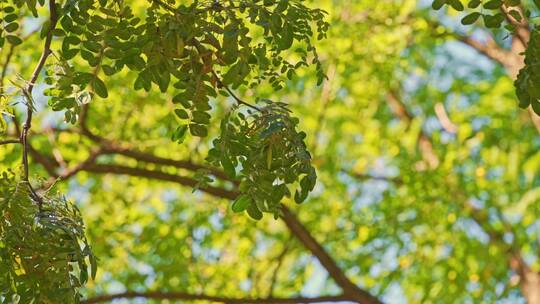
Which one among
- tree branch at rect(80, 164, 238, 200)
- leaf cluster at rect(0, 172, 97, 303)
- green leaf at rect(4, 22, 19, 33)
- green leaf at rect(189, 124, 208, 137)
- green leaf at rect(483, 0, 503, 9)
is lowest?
leaf cluster at rect(0, 172, 97, 303)

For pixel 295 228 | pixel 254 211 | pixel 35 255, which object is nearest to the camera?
pixel 35 255

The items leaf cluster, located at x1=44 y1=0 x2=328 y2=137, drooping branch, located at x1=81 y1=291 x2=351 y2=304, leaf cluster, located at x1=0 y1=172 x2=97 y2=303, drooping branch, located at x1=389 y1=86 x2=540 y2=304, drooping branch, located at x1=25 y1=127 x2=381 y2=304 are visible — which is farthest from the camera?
drooping branch, located at x1=389 y1=86 x2=540 y2=304

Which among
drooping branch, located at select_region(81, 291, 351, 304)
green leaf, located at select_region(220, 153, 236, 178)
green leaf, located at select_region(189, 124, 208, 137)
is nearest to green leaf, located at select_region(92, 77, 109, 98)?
green leaf, located at select_region(189, 124, 208, 137)

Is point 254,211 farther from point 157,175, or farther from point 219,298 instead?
point 157,175

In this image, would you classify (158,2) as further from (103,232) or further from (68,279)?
(103,232)

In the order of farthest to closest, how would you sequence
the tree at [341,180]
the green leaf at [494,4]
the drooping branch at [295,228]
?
the tree at [341,180], the drooping branch at [295,228], the green leaf at [494,4]

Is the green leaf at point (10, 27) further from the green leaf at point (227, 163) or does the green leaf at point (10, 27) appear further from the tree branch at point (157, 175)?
the tree branch at point (157, 175)

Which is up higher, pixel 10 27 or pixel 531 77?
pixel 10 27

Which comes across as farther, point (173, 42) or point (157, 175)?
point (157, 175)

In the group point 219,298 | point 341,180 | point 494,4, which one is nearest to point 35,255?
point 494,4

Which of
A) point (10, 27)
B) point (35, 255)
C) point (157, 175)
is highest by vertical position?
point (157, 175)

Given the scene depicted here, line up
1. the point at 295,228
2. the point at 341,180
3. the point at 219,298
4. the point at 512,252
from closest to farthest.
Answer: the point at 219,298 → the point at 295,228 → the point at 512,252 → the point at 341,180

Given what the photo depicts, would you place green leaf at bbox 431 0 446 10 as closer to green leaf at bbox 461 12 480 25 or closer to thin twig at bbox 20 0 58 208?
green leaf at bbox 461 12 480 25

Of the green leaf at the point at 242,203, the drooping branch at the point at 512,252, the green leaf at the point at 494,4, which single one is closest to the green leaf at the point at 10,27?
the green leaf at the point at 242,203
